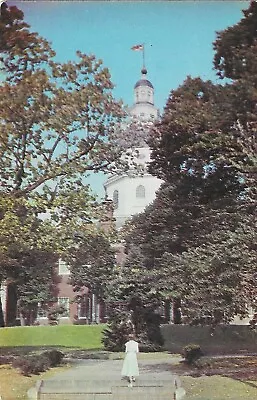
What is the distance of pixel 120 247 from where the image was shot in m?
3.55

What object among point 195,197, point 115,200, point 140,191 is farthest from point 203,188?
point 115,200

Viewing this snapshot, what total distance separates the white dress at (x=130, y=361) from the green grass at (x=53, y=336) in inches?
8.0

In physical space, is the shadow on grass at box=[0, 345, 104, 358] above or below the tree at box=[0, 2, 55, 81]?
below

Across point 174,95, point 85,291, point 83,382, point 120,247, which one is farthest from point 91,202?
point 83,382

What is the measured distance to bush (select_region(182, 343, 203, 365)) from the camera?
3.23m

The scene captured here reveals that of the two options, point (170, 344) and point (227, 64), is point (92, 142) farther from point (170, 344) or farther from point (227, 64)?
point (170, 344)

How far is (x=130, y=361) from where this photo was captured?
3.17 metres

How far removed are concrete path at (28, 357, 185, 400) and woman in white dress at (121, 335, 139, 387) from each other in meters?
0.03

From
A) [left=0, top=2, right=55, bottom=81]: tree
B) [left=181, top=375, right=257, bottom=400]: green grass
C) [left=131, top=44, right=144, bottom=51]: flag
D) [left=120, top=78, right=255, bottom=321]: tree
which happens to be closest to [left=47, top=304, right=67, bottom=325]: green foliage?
[left=120, top=78, right=255, bottom=321]: tree

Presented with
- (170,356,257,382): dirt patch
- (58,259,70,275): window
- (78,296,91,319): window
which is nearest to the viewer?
(170,356,257,382): dirt patch

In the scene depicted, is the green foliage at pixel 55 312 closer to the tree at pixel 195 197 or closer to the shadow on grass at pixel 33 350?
the shadow on grass at pixel 33 350

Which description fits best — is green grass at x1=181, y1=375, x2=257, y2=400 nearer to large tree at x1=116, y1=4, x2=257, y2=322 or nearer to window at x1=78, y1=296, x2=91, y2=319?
large tree at x1=116, y1=4, x2=257, y2=322

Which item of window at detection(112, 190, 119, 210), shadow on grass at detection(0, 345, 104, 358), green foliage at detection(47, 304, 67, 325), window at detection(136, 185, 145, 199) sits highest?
window at detection(136, 185, 145, 199)

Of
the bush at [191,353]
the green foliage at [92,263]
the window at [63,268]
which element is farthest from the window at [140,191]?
the bush at [191,353]
